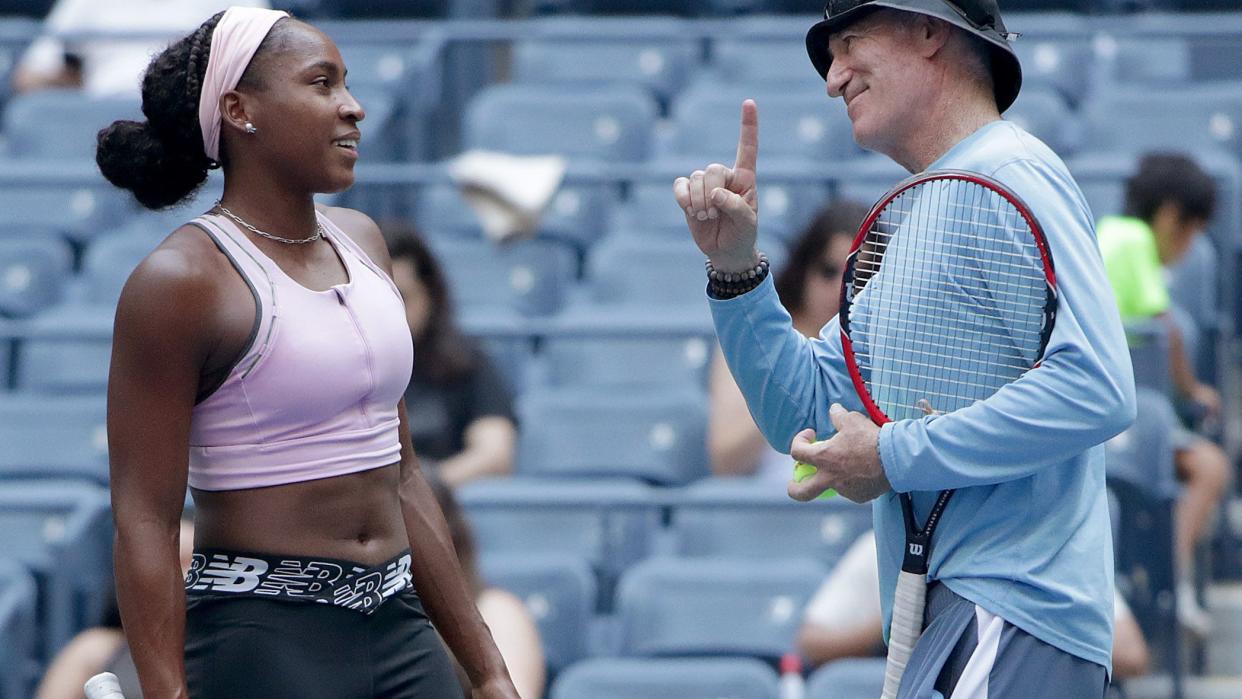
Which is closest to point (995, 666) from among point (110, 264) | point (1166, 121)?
point (110, 264)

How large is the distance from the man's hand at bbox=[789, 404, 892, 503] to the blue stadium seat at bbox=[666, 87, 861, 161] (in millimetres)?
4361

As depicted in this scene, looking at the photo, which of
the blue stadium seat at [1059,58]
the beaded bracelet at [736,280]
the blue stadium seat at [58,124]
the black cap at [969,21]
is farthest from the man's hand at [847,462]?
the blue stadium seat at [58,124]

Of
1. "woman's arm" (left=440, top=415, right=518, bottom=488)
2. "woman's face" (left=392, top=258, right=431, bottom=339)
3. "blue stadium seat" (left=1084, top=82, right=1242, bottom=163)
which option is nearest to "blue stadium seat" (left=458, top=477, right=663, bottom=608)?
"woman's arm" (left=440, top=415, right=518, bottom=488)

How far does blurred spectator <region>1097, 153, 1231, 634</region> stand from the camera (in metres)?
5.27

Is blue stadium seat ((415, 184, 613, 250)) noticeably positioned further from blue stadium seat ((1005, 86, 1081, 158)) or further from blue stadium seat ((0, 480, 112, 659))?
blue stadium seat ((0, 480, 112, 659))

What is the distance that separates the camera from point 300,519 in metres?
2.29

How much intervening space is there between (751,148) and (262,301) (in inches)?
26.5

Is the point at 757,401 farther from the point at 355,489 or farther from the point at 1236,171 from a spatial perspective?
the point at 1236,171

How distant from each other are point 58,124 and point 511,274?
→ 2.22m

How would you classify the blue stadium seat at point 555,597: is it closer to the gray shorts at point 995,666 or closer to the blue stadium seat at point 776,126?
Answer: the gray shorts at point 995,666

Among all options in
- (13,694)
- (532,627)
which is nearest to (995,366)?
(532,627)

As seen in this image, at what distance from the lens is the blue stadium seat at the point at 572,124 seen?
676 cm

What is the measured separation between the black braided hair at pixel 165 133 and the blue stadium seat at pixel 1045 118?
4.47 m

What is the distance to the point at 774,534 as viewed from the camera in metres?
4.57
